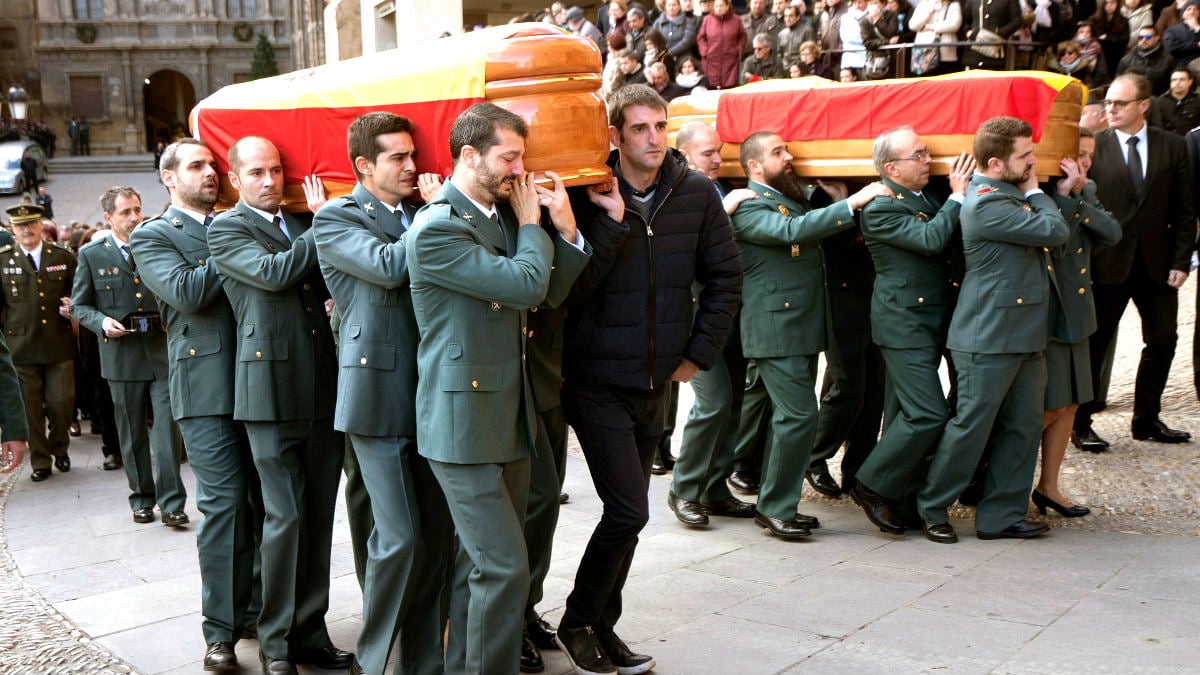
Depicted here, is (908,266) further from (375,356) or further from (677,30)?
(677,30)

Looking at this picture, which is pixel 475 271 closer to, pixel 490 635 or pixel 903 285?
pixel 490 635

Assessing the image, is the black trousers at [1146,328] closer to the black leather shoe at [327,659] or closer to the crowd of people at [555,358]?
the crowd of people at [555,358]

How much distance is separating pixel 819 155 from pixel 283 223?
→ 9.47ft

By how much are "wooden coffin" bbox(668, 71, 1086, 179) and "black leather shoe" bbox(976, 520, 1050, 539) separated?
169 centimetres

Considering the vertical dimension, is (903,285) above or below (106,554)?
above

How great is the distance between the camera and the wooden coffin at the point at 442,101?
4020mm

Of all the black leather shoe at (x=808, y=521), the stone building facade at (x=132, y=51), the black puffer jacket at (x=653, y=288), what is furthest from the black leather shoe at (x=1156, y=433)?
the stone building facade at (x=132, y=51)

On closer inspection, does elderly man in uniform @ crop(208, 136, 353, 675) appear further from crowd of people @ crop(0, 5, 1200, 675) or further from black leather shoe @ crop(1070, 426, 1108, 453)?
black leather shoe @ crop(1070, 426, 1108, 453)

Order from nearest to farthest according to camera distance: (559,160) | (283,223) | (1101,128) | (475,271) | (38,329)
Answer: (475,271) → (559,160) → (283,223) → (1101,128) → (38,329)

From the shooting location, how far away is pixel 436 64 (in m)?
4.16

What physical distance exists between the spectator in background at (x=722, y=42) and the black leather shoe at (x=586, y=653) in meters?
11.3

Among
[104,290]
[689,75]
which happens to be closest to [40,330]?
[104,290]

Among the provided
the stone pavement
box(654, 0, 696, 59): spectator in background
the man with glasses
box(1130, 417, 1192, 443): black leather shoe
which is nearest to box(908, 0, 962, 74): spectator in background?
the man with glasses

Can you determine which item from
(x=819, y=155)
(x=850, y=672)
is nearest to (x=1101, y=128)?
(x=819, y=155)
